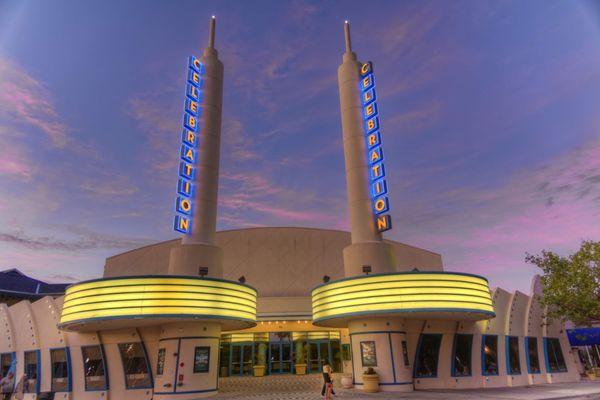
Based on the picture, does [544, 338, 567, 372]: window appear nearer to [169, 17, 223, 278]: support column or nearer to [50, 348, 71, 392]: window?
[169, 17, 223, 278]: support column

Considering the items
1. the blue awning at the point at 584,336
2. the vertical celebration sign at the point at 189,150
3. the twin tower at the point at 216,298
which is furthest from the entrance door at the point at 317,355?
the blue awning at the point at 584,336

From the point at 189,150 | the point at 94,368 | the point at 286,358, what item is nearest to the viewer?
the point at 94,368

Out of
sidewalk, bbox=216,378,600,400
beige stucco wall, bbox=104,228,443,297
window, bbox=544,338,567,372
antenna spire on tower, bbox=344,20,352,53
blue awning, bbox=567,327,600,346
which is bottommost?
sidewalk, bbox=216,378,600,400

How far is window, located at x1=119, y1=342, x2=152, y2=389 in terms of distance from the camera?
79.7 ft

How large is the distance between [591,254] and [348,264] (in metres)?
15.2

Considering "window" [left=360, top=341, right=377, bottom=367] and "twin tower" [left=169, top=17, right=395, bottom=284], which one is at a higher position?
"twin tower" [left=169, top=17, right=395, bottom=284]

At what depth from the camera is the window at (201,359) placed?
23.1 meters

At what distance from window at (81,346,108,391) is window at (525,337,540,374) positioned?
28.0 m

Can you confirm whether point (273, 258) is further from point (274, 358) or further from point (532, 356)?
point (532, 356)

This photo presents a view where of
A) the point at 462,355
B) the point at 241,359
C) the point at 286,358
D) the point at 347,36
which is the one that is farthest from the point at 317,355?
the point at 347,36

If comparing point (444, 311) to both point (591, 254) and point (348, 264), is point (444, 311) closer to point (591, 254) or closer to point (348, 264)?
point (348, 264)

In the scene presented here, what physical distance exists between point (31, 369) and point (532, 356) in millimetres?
34451

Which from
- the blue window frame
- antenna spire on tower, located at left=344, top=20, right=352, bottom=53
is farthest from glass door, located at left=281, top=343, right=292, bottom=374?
antenna spire on tower, located at left=344, top=20, right=352, bottom=53

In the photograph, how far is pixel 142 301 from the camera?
21250mm
